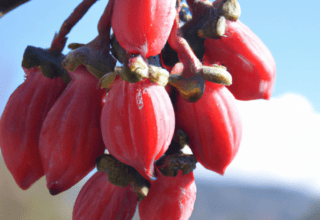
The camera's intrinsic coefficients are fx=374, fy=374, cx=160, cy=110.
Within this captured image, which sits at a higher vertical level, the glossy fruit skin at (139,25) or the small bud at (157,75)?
the glossy fruit skin at (139,25)

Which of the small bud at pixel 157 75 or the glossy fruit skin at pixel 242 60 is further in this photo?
the glossy fruit skin at pixel 242 60

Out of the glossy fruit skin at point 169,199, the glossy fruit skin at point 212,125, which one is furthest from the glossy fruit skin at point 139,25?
the glossy fruit skin at point 169,199

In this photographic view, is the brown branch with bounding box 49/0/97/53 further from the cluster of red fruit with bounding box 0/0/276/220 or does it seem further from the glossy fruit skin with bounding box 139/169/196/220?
the glossy fruit skin with bounding box 139/169/196/220

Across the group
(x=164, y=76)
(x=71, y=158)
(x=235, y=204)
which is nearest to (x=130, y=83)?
(x=164, y=76)

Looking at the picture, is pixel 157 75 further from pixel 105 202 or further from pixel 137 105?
→ pixel 105 202

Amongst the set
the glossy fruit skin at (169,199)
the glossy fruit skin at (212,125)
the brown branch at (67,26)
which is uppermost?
the brown branch at (67,26)

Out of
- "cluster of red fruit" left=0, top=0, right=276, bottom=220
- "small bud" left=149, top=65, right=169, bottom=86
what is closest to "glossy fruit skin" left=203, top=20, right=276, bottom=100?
"cluster of red fruit" left=0, top=0, right=276, bottom=220

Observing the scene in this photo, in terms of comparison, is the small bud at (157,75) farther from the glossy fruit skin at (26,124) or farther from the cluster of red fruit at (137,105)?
the glossy fruit skin at (26,124)

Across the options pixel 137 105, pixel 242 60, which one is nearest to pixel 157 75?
pixel 137 105
